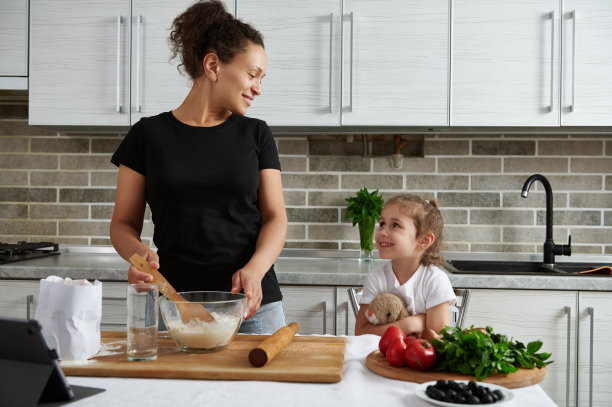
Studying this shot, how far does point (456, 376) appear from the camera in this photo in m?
1.02

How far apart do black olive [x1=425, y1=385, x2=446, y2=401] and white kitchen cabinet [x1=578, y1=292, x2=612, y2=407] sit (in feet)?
4.94

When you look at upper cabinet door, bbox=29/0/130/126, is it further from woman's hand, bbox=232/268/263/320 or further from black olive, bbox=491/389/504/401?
black olive, bbox=491/389/504/401

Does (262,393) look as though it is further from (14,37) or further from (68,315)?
(14,37)

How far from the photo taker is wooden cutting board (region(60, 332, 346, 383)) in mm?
1006

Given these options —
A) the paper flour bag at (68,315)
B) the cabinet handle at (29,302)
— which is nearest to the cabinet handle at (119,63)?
the cabinet handle at (29,302)

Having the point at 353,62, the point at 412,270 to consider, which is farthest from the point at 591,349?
the point at 353,62

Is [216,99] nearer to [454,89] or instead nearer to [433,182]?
[454,89]

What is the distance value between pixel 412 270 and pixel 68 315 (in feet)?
3.32

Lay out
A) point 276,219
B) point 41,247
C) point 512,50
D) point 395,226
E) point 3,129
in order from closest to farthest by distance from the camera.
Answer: point 276,219 → point 395,226 → point 512,50 → point 41,247 → point 3,129

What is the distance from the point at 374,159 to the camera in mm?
2863

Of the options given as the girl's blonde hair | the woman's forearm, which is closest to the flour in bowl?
the woman's forearm

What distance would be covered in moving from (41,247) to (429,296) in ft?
6.30

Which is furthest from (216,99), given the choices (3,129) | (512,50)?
(3,129)

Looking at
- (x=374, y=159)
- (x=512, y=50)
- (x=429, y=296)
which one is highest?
(x=512, y=50)
